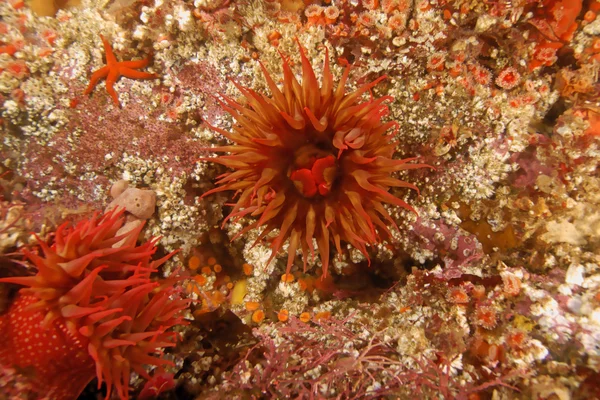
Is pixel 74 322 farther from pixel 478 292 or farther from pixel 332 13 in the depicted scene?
pixel 332 13

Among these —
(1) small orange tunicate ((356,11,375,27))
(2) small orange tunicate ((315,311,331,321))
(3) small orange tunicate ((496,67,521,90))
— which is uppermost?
(1) small orange tunicate ((356,11,375,27))

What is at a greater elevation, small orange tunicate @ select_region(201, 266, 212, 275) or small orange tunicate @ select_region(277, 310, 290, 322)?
small orange tunicate @ select_region(201, 266, 212, 275)

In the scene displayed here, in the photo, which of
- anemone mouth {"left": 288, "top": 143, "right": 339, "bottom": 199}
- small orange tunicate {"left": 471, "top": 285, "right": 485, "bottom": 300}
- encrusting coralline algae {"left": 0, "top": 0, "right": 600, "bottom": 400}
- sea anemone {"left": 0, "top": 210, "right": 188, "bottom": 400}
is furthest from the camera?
small orange tunicate {"left": 471, "top": 285, "right": 485, "bottom": 300}

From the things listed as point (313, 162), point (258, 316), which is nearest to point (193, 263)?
point (258, 316)

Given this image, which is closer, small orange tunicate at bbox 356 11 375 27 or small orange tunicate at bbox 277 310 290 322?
small orange tunicate at bbox 356 11 375 27

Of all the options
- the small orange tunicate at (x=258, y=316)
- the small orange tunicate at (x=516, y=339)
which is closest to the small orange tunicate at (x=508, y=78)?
the small orange tunicate at (x=516, y=339)

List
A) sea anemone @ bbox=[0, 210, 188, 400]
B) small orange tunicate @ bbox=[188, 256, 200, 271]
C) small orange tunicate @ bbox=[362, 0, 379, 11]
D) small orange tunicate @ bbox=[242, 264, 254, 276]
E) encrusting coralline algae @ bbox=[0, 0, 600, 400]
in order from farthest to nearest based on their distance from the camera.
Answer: small orange tunicate @ bbox=[242, 264, 254, 276] → small orange tunicate @ bbox=[188, 256, 200, 271] → small orange tunicate @ bbox=[362, 0, 379, 11] → encrusting coralline algae @ bbox=[0, 0, 600, 400] → sea anemone @ bbox=[0, 210, 188, 400]

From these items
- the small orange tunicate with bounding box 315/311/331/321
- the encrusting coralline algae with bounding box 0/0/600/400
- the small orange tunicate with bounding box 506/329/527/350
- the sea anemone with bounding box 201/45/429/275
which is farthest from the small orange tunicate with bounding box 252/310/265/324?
the small orange tunicate with bounding box 506/329/527/350

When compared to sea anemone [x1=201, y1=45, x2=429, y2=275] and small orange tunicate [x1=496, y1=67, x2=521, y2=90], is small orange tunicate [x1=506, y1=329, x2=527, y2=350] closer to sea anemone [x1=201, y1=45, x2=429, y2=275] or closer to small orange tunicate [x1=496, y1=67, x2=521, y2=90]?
sea anemone [x1=201, y1=45, x2=429, y2=275]
